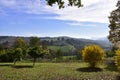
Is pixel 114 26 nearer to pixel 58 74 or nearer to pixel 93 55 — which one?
pixel 93 55

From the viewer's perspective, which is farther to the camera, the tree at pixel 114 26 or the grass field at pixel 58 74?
the tree at pixel 114 26

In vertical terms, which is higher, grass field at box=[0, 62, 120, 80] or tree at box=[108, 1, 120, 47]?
tree at box=[108, 1, 120, 47]

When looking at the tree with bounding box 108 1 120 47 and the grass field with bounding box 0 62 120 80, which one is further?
the tree with bounding box 108 1 120 47

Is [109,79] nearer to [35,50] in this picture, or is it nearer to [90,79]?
[90,79]

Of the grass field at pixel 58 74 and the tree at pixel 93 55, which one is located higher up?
the tree at pixel 93 55

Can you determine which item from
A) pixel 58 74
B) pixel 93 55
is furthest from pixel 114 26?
pixel 58 74

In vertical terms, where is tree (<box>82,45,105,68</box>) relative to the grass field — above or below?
above

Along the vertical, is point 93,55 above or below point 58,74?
above

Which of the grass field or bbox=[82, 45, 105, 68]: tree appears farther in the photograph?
bbox=[82, 45, 105, 68]: tree

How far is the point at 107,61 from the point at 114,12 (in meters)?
20.7

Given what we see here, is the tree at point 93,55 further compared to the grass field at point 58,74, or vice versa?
the tree at point 93,55

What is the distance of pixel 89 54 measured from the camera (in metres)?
70.6

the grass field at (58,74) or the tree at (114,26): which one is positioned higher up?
the tree at (114,26)

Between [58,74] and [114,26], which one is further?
[114,26]
